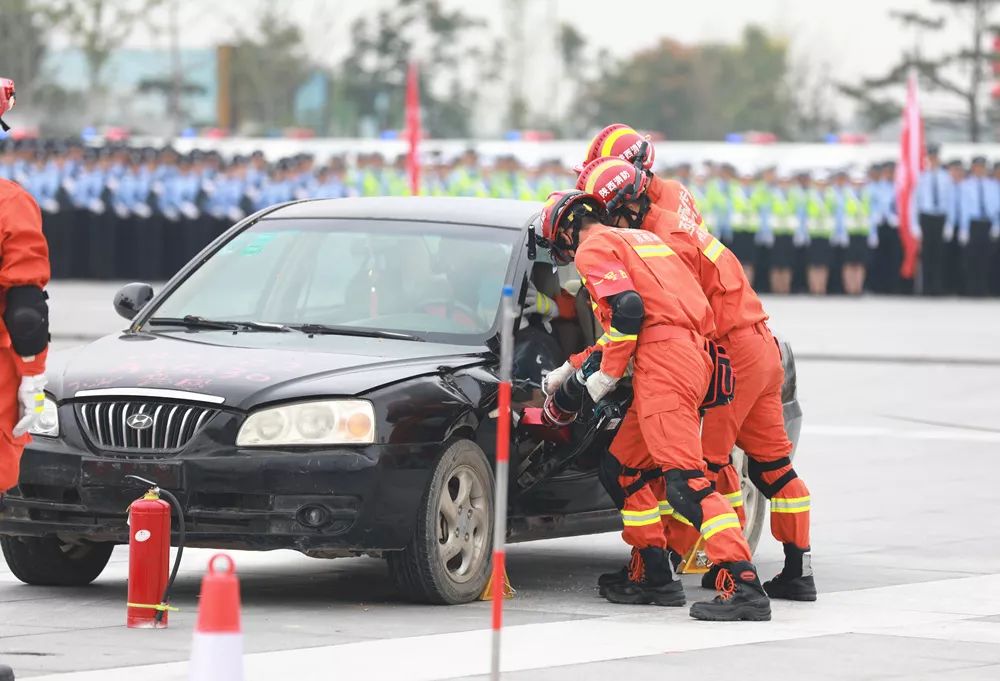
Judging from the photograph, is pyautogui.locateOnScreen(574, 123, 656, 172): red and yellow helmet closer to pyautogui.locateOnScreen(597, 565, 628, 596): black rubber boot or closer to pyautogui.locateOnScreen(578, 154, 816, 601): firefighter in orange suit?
pyautogui.locateOnScreen(578, 154, 816, 601): firefighter in orange suit

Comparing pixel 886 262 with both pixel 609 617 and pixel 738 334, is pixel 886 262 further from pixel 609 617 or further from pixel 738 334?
pixel 609 617

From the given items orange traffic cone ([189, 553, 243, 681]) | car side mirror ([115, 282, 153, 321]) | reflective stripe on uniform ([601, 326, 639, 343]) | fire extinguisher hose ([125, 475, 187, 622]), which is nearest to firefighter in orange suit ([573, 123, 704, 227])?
reflective stripe on uniform ([601, 326, 639, 343])

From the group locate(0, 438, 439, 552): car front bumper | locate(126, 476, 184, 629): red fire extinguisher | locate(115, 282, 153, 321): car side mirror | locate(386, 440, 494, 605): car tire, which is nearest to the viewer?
locate(126, 476, 184, 629): red fire extinguisher

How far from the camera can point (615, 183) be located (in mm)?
8516

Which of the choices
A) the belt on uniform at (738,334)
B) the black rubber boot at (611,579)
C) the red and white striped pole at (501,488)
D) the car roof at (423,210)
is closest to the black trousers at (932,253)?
the car roof at (423,210)

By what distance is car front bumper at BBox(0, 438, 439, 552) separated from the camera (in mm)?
7883

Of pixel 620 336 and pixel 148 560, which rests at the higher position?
pixel 620 336

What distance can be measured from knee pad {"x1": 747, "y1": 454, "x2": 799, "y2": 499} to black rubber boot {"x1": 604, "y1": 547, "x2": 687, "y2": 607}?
2.13ft

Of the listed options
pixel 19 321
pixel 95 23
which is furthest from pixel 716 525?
pixel 95 23

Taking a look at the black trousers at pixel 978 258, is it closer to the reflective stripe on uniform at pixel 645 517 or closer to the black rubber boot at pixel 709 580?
the black rubber boot at pixel 709 580

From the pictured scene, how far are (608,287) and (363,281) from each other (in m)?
1.44

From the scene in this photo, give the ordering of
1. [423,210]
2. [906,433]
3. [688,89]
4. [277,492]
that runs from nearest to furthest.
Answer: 1. [277,492]
2. [423,210]
3. [906,433]
4. [688,89]

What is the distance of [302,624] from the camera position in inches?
310

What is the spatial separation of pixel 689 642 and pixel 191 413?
201cm
